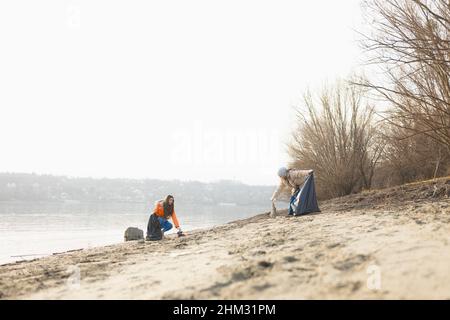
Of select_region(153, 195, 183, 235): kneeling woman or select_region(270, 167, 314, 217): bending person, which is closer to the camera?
select_region(153, 195, 183, 235): kneeling woman

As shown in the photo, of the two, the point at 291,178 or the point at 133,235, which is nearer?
the point at 291,178

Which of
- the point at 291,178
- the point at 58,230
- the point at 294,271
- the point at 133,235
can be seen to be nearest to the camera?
the point at 294,271

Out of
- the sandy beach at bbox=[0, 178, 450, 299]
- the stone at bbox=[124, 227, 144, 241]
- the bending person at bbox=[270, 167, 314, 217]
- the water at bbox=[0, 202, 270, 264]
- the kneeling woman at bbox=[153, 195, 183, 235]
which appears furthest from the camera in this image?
the water at bbox=[0, 202, 270, 264]

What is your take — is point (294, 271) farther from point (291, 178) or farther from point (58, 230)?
point (58, 230)

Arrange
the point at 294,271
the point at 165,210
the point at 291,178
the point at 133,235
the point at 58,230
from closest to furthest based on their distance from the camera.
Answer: the point at 294,271, the point at 165,210, the point at 291,178, the point at 133,235, the point at 58,230

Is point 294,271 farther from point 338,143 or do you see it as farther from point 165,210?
point 338,143

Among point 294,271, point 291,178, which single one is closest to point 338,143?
point 291,178

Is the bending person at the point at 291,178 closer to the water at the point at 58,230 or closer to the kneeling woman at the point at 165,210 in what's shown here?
the kneeling woman at the point at 165,210

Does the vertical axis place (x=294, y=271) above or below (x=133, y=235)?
above

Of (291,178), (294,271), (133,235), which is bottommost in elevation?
(133,235)

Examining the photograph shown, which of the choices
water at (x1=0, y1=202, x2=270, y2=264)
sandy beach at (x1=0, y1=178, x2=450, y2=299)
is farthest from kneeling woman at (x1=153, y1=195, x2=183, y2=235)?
water at (x1=0, y1=202, x2=270, y2=264)

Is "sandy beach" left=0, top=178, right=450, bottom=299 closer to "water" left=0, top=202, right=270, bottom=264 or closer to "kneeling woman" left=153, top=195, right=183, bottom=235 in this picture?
"kneeling woman" left=153, top=195, right=183, bottom=235
